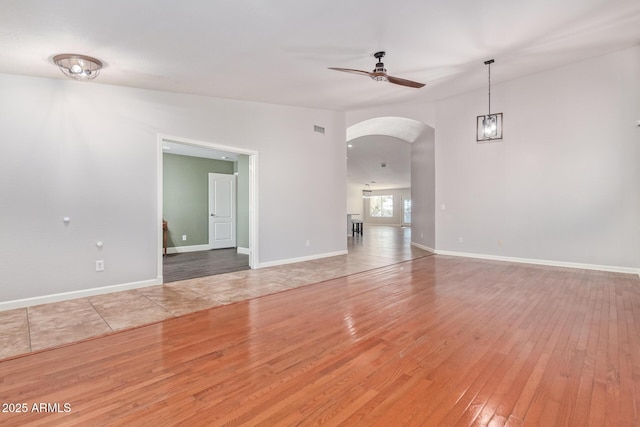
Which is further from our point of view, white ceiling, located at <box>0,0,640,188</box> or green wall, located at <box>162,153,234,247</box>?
green wall, located at <box>162,153,234,247</box>

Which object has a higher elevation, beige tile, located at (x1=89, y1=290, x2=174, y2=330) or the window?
the window

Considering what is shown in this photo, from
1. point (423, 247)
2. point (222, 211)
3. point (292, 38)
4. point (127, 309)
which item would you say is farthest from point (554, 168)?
point (222, 211)

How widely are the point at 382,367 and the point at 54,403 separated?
1980 millimetres

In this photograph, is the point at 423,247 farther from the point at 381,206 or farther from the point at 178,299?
the point at 381,206

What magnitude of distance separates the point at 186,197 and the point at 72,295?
14.3 feet

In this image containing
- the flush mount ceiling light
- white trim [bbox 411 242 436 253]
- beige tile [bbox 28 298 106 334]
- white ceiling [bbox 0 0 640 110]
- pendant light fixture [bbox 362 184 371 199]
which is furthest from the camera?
pendant light fixture [bbox 362 184 371 199]

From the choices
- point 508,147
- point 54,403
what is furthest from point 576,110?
point 54,403

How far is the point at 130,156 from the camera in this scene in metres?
4.09

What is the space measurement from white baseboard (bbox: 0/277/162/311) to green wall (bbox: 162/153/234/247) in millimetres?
3527

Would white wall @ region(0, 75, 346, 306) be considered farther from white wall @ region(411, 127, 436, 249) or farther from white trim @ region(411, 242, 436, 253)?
white trim @ region(411, 242, 436, 253)

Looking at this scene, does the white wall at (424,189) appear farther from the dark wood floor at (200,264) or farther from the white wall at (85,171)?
the dark wood floor at (200,264)

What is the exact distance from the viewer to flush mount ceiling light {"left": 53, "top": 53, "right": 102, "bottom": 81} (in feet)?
10.1

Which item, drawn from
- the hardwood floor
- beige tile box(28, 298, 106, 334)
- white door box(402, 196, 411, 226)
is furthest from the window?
beige tile box(28, 298, 106, 334)

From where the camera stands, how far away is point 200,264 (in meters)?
5.94
